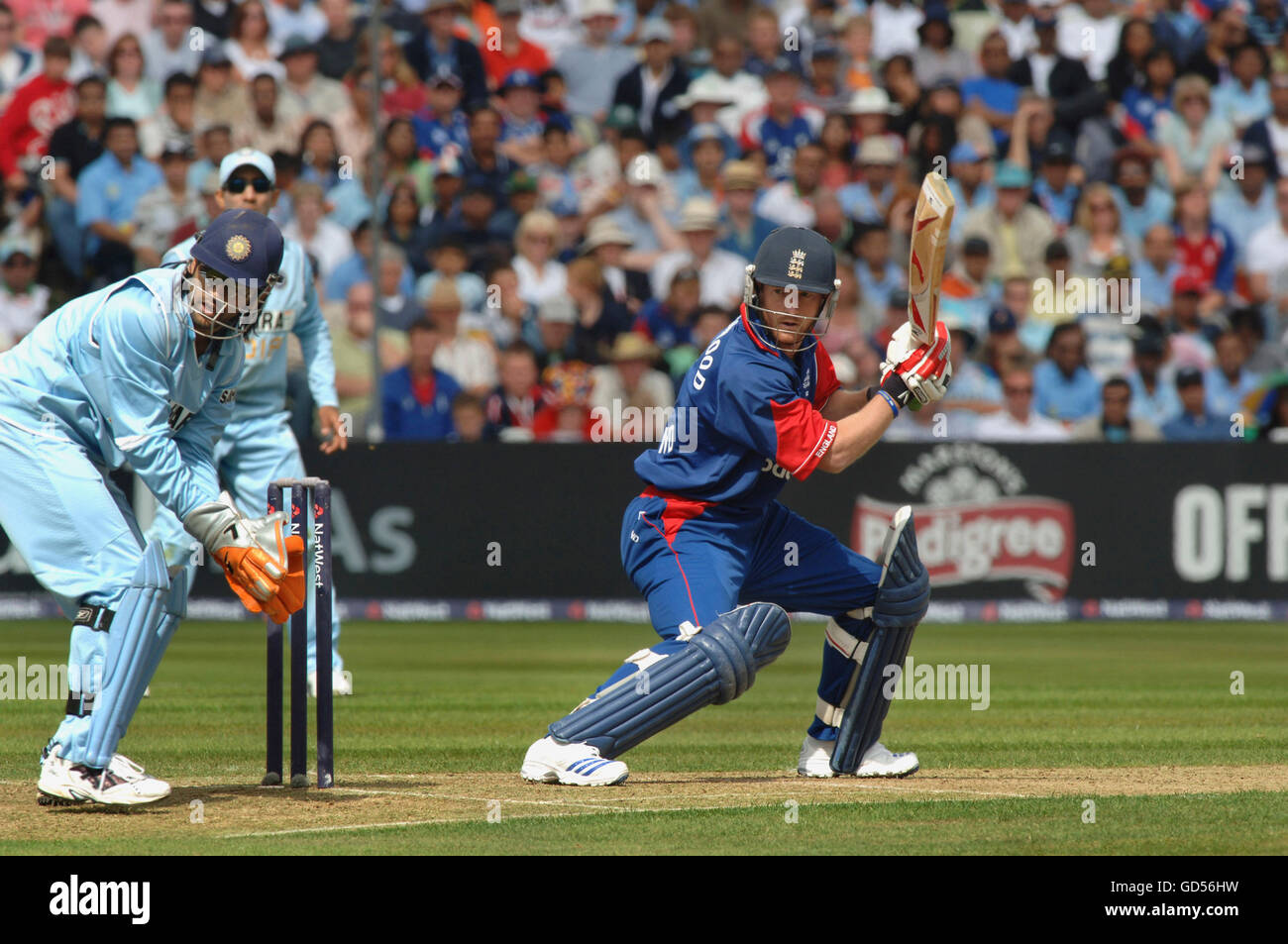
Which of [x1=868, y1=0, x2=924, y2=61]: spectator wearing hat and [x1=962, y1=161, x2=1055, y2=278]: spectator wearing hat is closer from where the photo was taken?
[x1=962, y1=161, x2=1055, y2=278]: spectator wearing hat

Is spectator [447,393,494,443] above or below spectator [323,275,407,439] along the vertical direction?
below

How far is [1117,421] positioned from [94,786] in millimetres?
11665

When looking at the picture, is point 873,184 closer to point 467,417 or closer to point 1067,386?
point 1067,386

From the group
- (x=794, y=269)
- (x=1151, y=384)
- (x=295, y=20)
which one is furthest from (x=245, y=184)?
(x=1151, y=384)

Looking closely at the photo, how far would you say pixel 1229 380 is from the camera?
16.7 m

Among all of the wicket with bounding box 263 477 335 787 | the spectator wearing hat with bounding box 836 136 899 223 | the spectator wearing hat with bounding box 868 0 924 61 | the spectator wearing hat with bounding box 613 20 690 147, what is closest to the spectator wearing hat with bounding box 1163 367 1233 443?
the spectator wearing hat with bounding box 836 136 899 223

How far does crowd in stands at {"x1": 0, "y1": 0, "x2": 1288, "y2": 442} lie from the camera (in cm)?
1622

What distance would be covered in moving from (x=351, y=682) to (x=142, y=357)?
17.6 feet

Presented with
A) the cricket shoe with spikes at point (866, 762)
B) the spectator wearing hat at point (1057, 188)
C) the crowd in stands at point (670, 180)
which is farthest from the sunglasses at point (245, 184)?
the spectator wearing hat at point (1057, 188)

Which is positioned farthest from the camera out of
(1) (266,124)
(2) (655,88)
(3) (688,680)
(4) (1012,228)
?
(2) (655,88)

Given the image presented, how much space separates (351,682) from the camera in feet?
37.4

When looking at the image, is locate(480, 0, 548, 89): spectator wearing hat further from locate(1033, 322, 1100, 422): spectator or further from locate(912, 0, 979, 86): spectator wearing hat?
locate(1033, 322, 1100, 422): spectator
